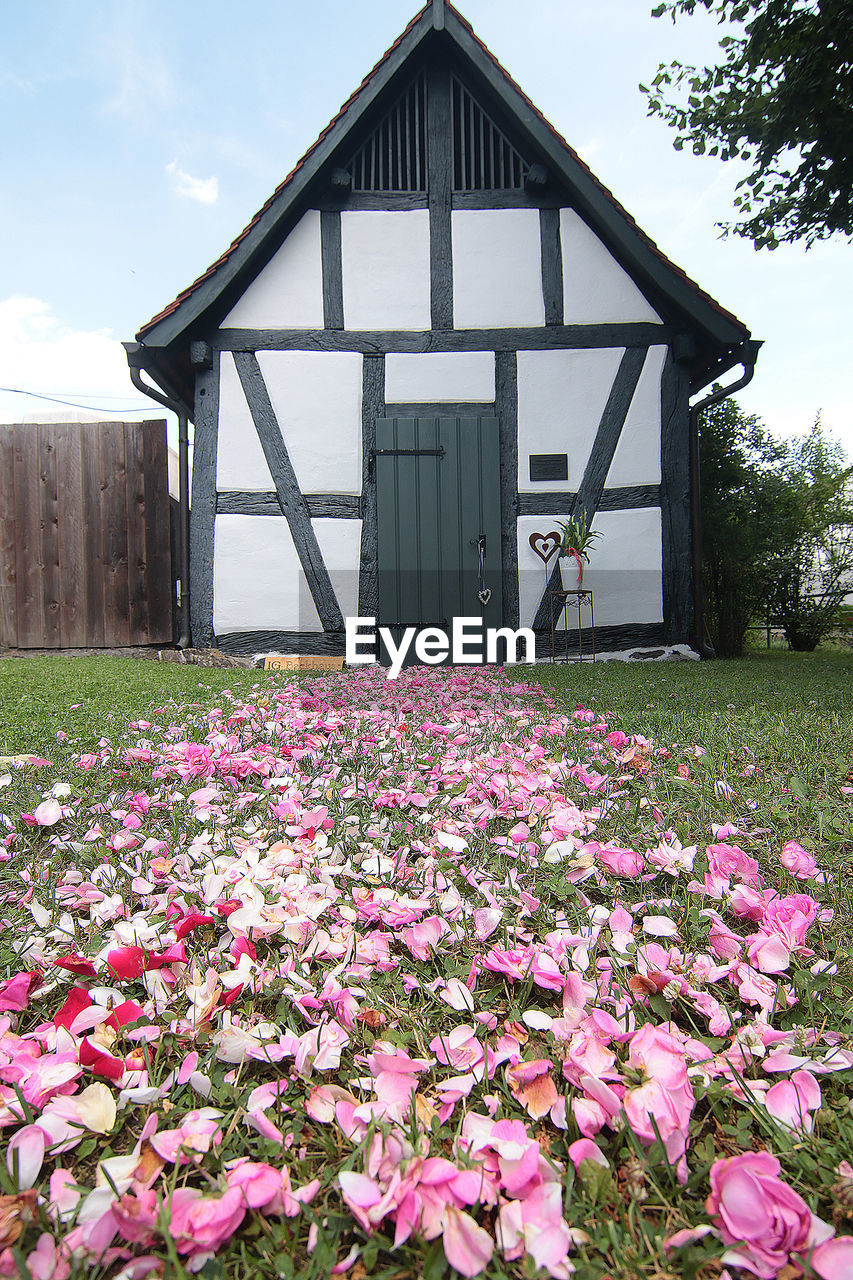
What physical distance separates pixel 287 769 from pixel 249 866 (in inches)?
25.7

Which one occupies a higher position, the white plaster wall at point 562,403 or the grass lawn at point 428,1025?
the white plaster wall at point 562,403

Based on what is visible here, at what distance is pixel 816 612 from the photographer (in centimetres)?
864

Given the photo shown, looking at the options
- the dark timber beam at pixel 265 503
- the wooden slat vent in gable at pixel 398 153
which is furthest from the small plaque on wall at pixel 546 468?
the wooden slat vent in gable at pixel 398 153

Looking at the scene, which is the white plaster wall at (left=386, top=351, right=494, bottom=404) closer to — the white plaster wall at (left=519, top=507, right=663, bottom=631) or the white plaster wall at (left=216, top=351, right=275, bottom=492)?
the white plaster wall at (left=519, top=507, right=663, bottom=631)

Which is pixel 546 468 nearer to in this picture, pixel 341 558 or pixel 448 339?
pixel 448 339

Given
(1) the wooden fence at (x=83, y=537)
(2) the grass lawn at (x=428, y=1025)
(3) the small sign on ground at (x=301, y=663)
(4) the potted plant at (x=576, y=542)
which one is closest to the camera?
(2) the grass lawn at (x=428, y=1025)

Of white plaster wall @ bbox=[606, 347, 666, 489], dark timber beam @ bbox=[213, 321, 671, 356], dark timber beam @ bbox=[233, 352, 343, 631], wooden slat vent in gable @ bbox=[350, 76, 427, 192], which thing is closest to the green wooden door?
dark timber beam @ bbox=[233, 352, 343, 631]

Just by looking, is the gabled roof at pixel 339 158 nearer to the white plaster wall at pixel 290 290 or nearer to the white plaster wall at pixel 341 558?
the white plaster wall at pixel 290 290

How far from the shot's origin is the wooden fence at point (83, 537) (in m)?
6.07

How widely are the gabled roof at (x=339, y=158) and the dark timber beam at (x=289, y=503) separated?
1.87 ft

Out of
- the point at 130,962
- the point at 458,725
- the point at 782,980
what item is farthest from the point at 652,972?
the point at 458,725

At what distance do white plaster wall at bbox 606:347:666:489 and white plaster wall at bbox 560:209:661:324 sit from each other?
0.45 metres

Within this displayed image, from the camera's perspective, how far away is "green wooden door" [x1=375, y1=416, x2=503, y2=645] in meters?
5.57

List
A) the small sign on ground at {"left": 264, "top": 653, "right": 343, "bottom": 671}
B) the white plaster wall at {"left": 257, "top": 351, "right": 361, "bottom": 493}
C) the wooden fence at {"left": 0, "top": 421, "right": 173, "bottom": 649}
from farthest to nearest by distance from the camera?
1. the wooden fence at {"left": 0, "top": 421, "right": 173, "bottom": 649}
2. the white plaster wall at {"left": 257, "top": 351, "right": 361, "bottom": 493}
3. the small sign on ground at {"left": 264, "top": 653, "right": 343, "bottom": 671}
